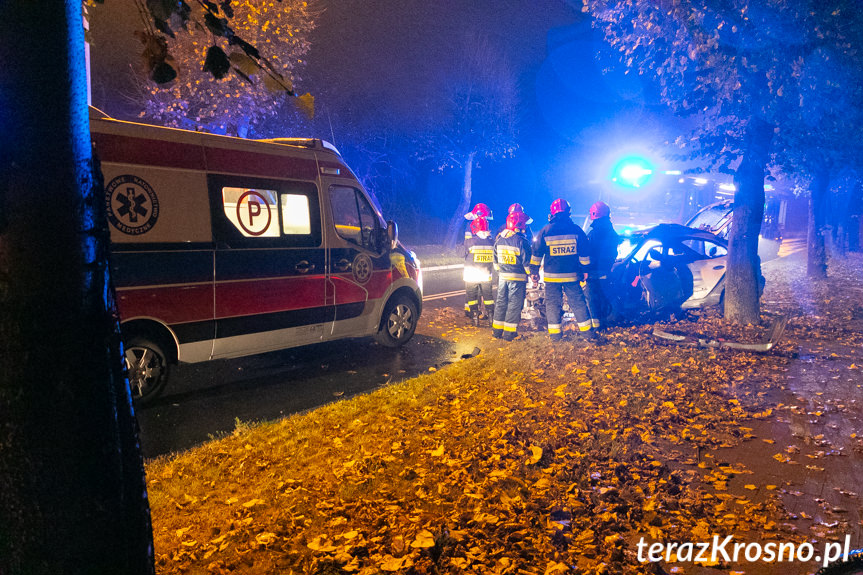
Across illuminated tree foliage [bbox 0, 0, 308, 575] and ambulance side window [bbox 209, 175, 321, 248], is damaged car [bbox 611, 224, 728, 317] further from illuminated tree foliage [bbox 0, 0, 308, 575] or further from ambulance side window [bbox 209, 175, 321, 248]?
illuminated tree foliage [bbox 0, 0, 308, 575]

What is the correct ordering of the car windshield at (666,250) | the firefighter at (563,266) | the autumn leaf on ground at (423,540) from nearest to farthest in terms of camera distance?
the autumn leaf on ground at (423,540), the firefighter at (563,266), the car windshield at (666,250)

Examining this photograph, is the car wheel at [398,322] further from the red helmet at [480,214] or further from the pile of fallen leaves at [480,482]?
the red helmet at [480,214]

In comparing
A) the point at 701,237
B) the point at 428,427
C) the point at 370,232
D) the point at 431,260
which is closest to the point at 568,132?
the point at 431,260

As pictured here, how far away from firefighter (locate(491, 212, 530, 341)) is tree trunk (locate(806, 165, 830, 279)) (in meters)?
10.9

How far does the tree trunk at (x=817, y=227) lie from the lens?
45.6 ft

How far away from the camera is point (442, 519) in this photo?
307 cm

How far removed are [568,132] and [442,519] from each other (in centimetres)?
4372

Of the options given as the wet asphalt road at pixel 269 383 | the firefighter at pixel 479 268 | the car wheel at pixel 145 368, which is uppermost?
the firefighter at pixel 479 268

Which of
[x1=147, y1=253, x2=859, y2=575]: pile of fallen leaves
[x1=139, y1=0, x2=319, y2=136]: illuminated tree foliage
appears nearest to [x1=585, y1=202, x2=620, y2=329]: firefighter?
[x1=147, y1=253, x2=859, y2=575]: pile of fallen leaves

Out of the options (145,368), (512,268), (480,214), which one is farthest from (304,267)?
(480,214)

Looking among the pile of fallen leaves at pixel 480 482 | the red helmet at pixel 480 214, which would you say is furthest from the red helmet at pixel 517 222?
the pile of fallen leaves at pixel 480 482

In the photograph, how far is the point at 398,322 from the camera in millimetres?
7777

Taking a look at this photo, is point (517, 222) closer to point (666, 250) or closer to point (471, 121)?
point (666, 250)

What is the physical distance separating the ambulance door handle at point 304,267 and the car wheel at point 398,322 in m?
1.59
